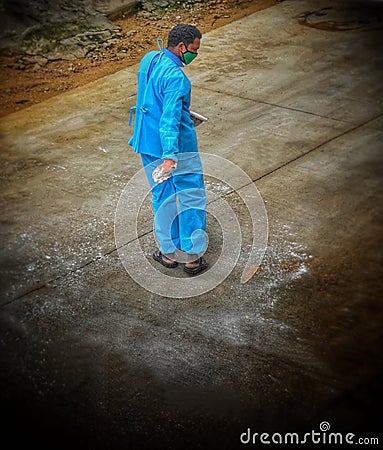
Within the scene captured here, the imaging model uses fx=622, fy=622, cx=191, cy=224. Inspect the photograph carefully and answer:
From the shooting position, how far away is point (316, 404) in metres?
3.15

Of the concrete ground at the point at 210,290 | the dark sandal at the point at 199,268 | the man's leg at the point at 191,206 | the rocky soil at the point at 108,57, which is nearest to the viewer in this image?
the concrete ground at the point at 210,290

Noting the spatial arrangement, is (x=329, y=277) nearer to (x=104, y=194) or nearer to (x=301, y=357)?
(x=301, y=357)

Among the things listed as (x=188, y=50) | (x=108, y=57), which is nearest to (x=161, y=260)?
(x=188, y=50)

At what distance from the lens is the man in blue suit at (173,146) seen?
3.78 m

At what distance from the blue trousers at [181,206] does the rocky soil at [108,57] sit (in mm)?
3669

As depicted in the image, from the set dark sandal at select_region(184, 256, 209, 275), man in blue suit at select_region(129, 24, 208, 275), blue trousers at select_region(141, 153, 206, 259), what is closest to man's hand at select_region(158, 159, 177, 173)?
man in blue suit at select_region(129, 24, 208, 275)

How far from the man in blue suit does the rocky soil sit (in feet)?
12.0

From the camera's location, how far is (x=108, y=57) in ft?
27.8

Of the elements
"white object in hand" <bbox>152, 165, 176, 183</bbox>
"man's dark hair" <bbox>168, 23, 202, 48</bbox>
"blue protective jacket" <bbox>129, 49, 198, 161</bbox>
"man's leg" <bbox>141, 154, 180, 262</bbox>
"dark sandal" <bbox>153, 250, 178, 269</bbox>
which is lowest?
"dark sandal" <bbox>153, 250, 178, 269</bbox>

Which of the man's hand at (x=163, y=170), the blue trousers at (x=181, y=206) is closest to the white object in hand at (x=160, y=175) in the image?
the man's hand at (x=163, y=170)

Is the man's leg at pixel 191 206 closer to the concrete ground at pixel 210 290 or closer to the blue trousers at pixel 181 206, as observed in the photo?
the blue trousers at pixel 181 206

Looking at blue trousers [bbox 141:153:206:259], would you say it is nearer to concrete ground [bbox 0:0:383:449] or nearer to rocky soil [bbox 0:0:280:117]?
concrete ground [bbox 0:0:383:449]

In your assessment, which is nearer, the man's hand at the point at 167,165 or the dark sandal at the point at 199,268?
the man's hand at the point at 167,165

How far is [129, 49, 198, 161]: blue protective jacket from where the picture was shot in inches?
149
